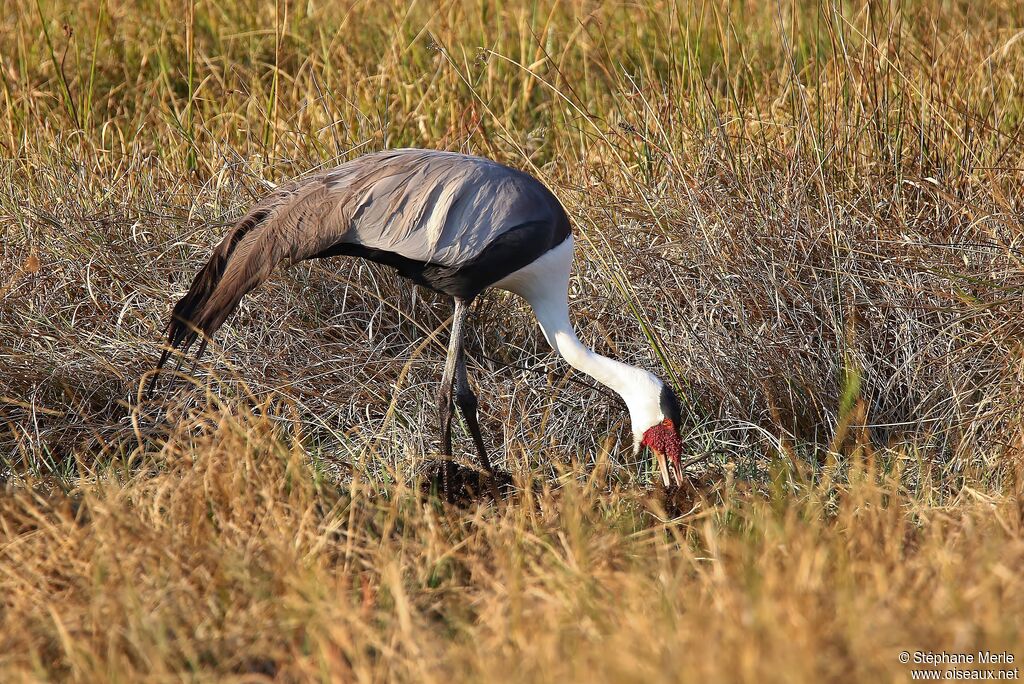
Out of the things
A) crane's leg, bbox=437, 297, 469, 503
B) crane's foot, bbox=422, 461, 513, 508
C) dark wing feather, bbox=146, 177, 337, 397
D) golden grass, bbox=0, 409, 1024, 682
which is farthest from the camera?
crane's leg, bbox=437, 297, 469, 503

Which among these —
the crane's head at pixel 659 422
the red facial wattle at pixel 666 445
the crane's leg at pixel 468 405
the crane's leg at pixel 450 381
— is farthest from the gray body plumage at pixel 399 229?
the red facial wattle at pixel 666 445

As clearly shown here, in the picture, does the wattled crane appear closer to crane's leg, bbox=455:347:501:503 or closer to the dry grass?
crane's leg, bbox=455:347:501:503

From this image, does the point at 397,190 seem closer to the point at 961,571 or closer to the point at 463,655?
the point at 463,655

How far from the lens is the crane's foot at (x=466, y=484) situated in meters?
3.44

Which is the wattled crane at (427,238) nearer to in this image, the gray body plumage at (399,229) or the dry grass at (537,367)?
the gray body plumage at (399,229)

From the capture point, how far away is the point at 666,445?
341 centimetres

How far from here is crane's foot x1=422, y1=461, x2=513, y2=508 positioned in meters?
3.44

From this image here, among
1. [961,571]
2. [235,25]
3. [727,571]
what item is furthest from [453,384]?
[235,25]

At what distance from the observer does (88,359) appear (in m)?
3.82

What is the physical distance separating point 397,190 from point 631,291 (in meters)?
0.96

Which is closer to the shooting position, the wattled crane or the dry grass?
the dry grass

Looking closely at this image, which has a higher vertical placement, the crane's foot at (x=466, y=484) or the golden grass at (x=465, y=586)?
the golden grass at (x=465, y=586)

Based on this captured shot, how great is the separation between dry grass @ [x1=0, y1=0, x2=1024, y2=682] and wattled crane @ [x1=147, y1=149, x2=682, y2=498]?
0.26 m

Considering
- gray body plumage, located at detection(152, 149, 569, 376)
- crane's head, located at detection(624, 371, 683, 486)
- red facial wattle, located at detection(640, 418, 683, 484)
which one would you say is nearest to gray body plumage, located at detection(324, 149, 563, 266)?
gray body plumage, located at detection(152, 149, 569, 376)
